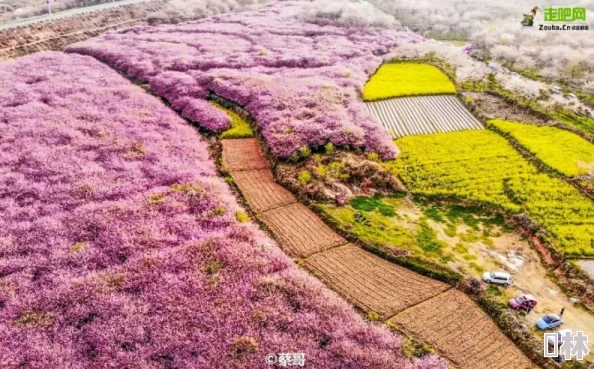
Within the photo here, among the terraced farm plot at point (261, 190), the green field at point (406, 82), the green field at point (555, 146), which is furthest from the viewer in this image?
the green field at point (406, 82)

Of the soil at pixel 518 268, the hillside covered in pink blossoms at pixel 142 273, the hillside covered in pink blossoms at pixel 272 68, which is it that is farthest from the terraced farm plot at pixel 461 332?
the hillside covered in pink blossoms at pixel 272 68

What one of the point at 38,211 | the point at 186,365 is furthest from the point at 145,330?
the point at 38,211

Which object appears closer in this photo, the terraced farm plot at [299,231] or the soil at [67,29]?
the terraced farm plot at [299,231]

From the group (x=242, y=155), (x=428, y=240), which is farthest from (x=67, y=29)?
(x=428, y=240)

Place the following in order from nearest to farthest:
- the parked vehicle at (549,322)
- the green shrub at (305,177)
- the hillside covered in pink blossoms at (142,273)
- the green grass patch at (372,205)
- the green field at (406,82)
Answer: the hillside covered in pink blossoms at (142,273) < the parked vehicle at (549,322) < the green grass patch at (372,205) < the green shrub at (305,177) < the green field at (406,82)

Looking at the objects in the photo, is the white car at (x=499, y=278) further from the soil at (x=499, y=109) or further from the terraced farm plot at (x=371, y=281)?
the soil at (x=499, y=109)

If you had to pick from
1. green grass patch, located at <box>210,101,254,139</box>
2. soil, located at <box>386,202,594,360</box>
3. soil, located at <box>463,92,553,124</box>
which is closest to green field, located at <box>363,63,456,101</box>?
soil, located at <box>463,92,553,124</box>

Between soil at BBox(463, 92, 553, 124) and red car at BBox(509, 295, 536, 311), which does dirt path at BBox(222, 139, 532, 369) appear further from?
soil at BBox(463, 92, 553, 124)
